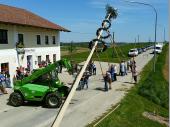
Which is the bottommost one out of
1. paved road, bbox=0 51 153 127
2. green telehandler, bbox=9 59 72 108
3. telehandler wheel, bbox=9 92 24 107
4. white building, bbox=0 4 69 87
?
paved road, bbox=0 51 153 127

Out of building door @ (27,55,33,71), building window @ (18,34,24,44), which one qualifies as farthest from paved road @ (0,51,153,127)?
building door @ (27,55,33,71)

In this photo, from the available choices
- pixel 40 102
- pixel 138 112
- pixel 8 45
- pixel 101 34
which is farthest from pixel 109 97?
pixel 101 34

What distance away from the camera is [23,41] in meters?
32.8

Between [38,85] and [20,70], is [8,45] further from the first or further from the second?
[38,85]

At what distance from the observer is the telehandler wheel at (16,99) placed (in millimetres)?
Result: 19391

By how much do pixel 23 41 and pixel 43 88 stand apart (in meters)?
14.5

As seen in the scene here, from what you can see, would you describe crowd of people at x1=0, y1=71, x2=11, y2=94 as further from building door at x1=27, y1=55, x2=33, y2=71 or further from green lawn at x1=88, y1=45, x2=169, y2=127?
green lawn at x1=88, y1=45, x2=169, y2=127

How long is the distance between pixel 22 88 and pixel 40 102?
135cm

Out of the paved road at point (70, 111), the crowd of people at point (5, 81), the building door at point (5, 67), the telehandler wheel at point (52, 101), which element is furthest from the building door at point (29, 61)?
the telehandler wheel at point (52, 101)

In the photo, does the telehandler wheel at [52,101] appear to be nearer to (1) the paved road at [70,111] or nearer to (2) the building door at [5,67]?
(1) the paved road at [70,111]

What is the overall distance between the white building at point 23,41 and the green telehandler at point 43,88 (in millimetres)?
9467

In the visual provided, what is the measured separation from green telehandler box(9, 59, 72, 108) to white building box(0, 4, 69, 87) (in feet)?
31.1

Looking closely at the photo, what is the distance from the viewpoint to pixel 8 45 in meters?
29.8

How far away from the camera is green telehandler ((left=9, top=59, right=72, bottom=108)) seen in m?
18.8
